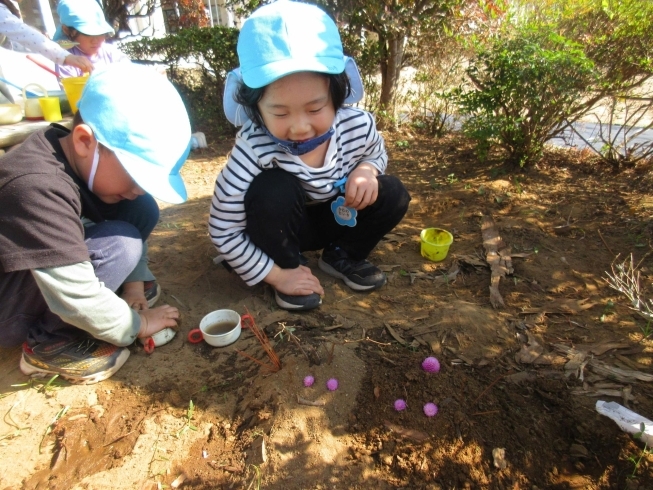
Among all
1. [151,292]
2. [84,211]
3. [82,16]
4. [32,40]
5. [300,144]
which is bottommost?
[151,292]

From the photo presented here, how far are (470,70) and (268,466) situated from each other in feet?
12.6

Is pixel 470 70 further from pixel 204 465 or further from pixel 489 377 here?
pixel 204 465

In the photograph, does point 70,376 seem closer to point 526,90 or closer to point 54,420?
point 54,420

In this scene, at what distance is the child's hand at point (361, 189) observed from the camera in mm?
2227

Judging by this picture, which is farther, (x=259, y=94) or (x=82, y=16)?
(x=82, y=16)

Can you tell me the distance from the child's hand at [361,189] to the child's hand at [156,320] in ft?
3.68

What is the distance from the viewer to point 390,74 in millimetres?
5410

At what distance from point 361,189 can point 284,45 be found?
0.82 m

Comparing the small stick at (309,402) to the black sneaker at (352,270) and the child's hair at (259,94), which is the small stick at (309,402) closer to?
the black sneaker at (352,270)

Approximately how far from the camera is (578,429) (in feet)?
5.47

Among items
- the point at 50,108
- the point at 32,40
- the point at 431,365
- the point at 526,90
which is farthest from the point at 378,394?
the point at 32,40

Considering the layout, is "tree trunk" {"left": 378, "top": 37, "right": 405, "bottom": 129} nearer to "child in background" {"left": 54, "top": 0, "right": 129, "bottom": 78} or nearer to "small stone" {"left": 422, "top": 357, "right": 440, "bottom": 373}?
"child in background" {"left": 54, "top": 0, "right": 129, "bottom": 78}

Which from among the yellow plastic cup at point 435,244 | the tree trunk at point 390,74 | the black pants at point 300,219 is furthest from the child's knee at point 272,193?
the tree trunk at point 390,74

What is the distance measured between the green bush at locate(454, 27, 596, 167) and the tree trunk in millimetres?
1409
